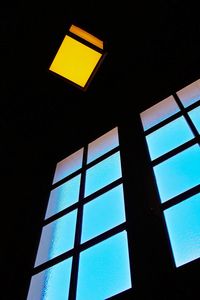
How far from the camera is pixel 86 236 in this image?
8.34 feet

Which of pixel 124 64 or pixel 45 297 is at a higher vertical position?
pixel 124 64

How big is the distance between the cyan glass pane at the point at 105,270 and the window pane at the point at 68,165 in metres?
1.30

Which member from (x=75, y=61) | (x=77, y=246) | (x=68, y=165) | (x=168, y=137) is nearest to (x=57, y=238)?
(x=77, y=246)

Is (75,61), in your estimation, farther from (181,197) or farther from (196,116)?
(181,197)

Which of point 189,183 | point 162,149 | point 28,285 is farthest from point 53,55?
point 28,285

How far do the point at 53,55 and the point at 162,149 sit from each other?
1.17 m

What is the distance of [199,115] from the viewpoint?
2891 mm

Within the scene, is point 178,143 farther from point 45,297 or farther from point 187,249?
point 45,297

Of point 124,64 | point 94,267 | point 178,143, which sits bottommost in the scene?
point 94,267

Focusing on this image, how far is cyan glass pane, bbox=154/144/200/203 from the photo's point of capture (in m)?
2.34

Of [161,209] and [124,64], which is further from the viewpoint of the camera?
[124,64]

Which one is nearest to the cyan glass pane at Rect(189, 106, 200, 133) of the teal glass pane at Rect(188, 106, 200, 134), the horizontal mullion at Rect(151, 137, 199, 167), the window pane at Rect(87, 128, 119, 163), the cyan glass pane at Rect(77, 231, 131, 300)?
the teal glass pane at Rect(188, 106, 200, 134)

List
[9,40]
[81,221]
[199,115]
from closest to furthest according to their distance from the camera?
[81,221] → [199,115] → [9,40]

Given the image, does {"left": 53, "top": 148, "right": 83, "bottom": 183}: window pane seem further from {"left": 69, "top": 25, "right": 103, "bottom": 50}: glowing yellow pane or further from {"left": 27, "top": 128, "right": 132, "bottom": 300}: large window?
{"left": 69, "top": 25, "right": 103, "bottom": 50}: glowing yellow pane
